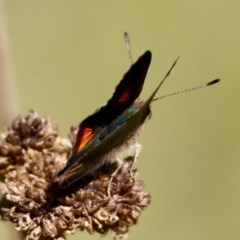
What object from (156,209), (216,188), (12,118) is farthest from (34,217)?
(216,188)

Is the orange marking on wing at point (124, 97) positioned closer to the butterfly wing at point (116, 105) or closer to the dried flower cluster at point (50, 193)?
the butterfly wing at point (116, 105)

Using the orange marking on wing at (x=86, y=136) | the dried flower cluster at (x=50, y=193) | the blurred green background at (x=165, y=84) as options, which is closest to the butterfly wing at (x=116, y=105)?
the orange marking on wing at (x=86, y=136)

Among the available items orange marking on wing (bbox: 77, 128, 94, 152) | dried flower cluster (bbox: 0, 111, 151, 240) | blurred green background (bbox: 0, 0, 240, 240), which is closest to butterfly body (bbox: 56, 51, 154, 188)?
orange marking on wing (bbox: 77, 128, 94, 152)

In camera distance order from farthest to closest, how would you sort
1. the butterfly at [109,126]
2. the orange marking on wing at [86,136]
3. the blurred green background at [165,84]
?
the blurred green background at [165,84], the orange marking on wing at [86,136], the butterfly at [109,126]

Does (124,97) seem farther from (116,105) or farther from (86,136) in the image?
(86,136)

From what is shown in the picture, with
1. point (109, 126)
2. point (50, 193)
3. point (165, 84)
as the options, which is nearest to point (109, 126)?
point (109, 126)

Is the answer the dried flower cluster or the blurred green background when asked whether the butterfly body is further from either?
the blurred green background
